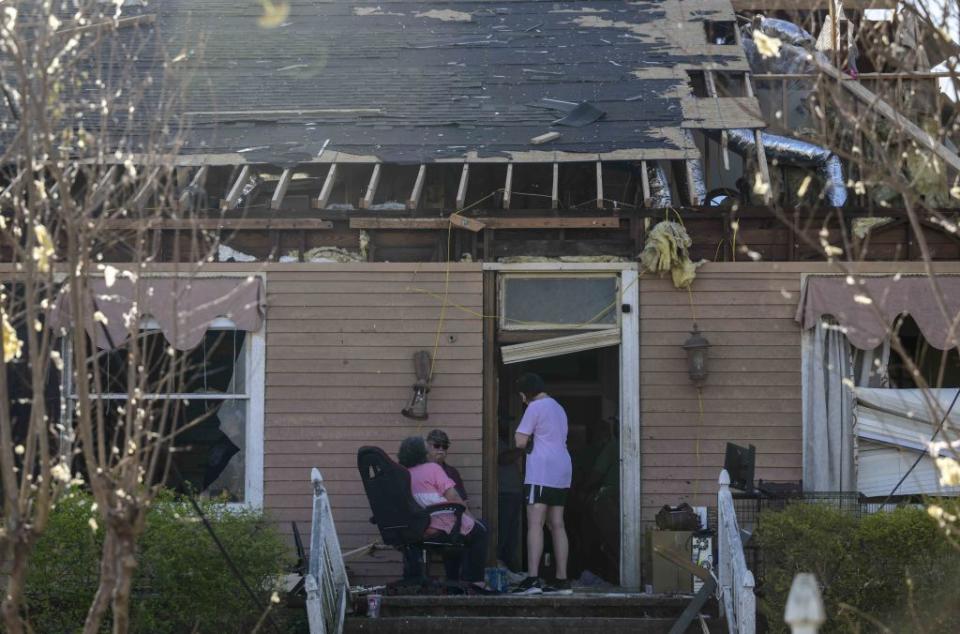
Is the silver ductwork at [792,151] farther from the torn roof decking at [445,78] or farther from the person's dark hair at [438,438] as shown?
the person's dark hair at [438,438]

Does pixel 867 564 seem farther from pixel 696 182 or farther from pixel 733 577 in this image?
pixel 696 182

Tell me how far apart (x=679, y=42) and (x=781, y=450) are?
4.30 metres

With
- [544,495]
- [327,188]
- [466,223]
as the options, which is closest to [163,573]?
[544,495]

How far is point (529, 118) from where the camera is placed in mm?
11570

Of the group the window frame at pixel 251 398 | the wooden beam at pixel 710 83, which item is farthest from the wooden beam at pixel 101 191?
the wooden beam at pixel 710 83

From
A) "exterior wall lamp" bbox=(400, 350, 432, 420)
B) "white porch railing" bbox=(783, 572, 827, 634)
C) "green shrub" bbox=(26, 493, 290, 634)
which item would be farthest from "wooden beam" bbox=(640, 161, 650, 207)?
"white porch railing" bbox=(783, 572, 827, 634)

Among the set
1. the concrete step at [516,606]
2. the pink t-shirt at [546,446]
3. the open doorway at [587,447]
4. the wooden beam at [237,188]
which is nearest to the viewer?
the concrete step at [516,606]

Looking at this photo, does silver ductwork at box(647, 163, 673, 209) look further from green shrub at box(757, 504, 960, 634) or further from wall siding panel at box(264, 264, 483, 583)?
green shrub at box(757, 504, 960, 634)

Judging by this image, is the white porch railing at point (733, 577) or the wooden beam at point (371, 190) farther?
the wooden beam at point (371, 190)

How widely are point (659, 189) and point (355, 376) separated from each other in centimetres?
291

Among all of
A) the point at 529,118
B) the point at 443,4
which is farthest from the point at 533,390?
the point at 443,4

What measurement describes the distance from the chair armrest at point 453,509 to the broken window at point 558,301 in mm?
1968

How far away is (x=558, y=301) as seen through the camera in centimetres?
1087

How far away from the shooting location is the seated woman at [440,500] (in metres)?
9.48
